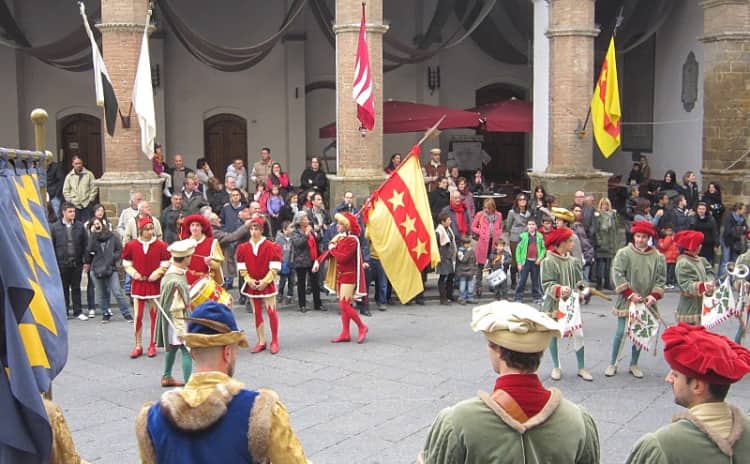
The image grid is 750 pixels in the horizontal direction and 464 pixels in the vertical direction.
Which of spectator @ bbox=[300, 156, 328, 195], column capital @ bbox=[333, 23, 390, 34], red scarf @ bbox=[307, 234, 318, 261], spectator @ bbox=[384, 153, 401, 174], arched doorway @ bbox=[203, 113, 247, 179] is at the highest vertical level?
column capital @ bbox=[333, 23, 390, 34]

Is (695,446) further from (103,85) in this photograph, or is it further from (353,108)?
(353,108)

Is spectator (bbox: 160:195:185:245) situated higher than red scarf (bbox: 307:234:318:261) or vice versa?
spectator (bbox: 160:195:185:245)

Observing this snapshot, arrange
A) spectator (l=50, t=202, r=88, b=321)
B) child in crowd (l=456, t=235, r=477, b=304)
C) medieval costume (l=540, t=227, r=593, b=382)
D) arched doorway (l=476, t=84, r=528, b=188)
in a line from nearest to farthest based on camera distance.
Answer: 1. medieval costume (l=540, t=227, r=593, b=382)
2. spectator (l=50, t=202, r=88, b=321)
3. child in crowd (l=456, t=235, r=477, b=304)
4. arched doorway (l=476, t=84, r=528, b=188)

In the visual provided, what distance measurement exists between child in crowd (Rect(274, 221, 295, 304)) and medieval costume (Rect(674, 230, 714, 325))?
227 inches

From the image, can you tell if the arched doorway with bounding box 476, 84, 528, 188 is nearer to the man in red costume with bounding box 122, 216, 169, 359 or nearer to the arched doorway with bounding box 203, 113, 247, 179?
the arched doorway with bounding box 203, 113, 247, 179

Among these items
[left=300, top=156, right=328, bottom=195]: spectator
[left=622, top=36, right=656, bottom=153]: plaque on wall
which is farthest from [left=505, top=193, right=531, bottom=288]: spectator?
[left=622, top=36, right=656, bottom=153]: plaque on wall

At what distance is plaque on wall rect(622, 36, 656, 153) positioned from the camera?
23.7m

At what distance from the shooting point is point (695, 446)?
3.95m

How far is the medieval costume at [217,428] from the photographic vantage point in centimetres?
377

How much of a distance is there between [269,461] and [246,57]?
680 inches

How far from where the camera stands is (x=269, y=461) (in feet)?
12.6

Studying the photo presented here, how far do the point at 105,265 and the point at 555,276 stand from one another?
642 centimetres

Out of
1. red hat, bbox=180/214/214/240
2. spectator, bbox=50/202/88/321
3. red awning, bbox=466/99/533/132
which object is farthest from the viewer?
red awning, bbox=466/99/533/132

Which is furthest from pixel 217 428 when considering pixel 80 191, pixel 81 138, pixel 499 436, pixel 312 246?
pixel 81 138
